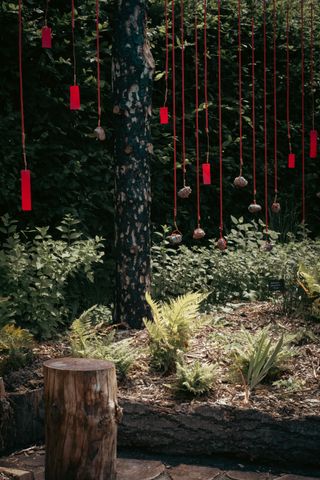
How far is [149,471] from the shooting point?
488 cm

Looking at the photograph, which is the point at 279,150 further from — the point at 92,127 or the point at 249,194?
the point at 92,127

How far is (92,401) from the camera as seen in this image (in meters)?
4.32

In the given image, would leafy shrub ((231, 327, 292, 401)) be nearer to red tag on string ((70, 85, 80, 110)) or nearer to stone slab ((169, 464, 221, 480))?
stone slab ((169, 464, 221, 480))

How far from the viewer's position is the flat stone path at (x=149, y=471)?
188 inches

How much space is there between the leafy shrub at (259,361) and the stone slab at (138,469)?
69 cm

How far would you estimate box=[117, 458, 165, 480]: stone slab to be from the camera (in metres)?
4.78

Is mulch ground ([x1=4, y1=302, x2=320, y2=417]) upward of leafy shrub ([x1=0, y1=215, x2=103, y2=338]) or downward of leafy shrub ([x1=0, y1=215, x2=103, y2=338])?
downward

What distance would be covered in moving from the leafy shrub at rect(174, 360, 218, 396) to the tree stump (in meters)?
0.91

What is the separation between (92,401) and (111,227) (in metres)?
4.37

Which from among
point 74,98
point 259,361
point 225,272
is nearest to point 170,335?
point 259,361

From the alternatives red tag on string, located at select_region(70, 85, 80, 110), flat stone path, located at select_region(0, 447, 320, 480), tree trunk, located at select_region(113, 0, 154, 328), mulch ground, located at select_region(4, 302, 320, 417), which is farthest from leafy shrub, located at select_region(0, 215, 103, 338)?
flat stone path, located at select_region(0, 447, 320, 480)

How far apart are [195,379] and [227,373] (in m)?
0.38

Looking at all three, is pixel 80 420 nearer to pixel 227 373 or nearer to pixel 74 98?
pixel 227 373

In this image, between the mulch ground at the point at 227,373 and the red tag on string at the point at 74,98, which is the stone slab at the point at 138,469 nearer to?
the mulch ground at the point at 227,373
